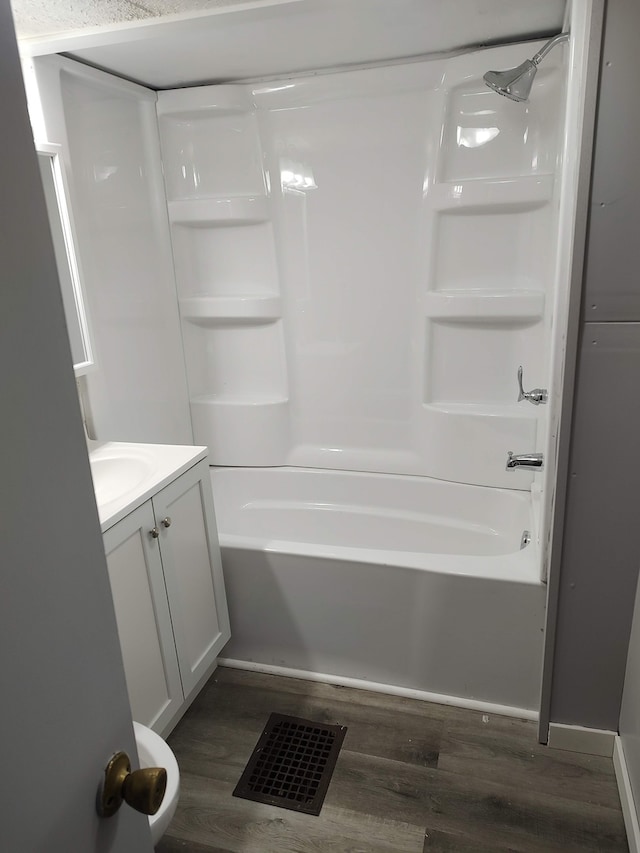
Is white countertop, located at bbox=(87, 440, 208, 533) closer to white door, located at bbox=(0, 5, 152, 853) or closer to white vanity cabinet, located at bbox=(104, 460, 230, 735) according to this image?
white vanity cabinet, located at bbox=(104, 460, 230, 735)

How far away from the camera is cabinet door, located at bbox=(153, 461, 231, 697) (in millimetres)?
1965

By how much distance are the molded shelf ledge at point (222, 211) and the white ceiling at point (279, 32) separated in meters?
0.50

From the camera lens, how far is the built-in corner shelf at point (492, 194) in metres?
2.38

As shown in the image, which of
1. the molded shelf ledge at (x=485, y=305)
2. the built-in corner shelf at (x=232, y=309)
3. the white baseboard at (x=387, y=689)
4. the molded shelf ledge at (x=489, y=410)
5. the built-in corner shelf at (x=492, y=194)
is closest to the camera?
the white baseboard at (x=387, y=689)

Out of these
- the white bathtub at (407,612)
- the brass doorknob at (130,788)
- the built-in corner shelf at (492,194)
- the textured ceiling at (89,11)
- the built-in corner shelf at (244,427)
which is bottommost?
the white bathtub at (407,612)

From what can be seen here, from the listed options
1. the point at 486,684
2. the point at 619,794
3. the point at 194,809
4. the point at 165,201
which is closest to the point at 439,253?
the point at 165,201

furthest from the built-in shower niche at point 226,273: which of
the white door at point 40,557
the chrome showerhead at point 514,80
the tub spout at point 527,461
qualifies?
the white door at point 40,557

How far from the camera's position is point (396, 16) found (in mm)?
1962

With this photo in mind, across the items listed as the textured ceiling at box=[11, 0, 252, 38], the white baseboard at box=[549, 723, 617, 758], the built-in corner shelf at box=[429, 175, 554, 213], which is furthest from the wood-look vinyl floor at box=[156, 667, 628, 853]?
the textured ceiling at box=[11, 0, 252, 38]

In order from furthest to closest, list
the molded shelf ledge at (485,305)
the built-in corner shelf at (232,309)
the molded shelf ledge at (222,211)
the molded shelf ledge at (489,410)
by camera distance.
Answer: the built-in corner shelf at (232,309) < the molded shelf ledge at (222,211) < the molded shelf ledge at (489,410) < the molded shelf ledge at (485,305)

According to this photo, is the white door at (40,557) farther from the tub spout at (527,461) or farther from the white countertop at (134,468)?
the tub spout at (527,461)

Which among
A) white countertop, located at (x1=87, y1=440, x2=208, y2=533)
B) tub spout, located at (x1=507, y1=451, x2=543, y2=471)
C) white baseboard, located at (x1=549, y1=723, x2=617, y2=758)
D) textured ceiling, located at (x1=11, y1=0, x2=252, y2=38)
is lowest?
white baseboard, located at (x1=549, y1=723, x2=617, y2=758)

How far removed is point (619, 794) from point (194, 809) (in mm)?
1252

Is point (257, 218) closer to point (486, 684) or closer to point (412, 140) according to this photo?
point (412, 140)
